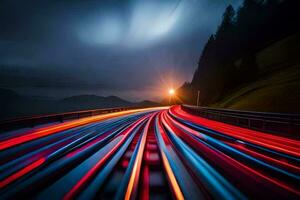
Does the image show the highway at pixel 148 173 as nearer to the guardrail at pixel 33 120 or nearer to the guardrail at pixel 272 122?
the guardrail at pixel 33 120

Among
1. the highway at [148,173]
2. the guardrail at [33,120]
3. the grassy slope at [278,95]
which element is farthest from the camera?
the grassy slope at [278,95]

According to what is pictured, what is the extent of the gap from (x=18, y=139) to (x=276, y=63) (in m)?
68.9

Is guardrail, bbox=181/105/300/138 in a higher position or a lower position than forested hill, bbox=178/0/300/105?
lower

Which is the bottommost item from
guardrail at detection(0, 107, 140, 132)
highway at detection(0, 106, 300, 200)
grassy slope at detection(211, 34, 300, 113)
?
highway at detection(0, 106, 300, 200)

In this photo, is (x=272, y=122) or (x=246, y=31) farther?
(x=246, y=31)

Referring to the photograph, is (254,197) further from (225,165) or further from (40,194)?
(40,194)

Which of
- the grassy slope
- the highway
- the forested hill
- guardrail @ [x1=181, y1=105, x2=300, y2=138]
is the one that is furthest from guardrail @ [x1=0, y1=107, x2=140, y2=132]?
the forested hill

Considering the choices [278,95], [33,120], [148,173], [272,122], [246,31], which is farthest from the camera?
[246,31]

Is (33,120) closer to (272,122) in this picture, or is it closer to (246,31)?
(272,122)

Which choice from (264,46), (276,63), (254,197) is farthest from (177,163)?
(264,46)

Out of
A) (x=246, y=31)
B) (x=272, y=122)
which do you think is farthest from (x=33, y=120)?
(x=246, y=31)

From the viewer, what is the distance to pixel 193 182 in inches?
169

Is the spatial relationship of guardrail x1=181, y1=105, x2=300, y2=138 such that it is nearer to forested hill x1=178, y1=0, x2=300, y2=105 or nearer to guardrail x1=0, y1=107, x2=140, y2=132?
guardrail x1=0, y1=107, x2=140, y2=132

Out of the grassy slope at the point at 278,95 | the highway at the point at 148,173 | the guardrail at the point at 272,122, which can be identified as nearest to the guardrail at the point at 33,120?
the highway at the point at 148,173
